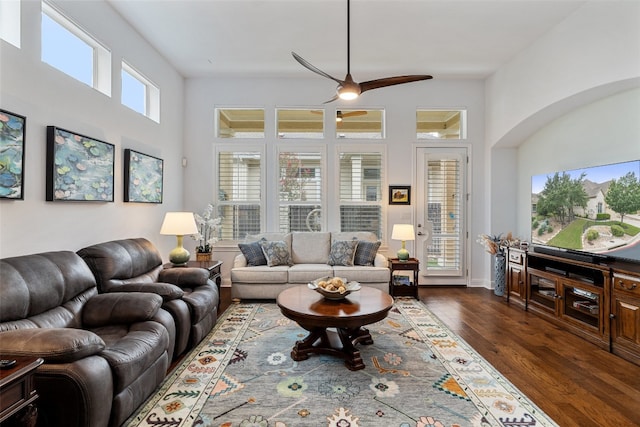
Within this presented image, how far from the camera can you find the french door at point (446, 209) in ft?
17.9

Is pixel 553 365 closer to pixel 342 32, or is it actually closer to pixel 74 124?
pixel 342 32

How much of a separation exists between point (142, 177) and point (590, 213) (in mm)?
5130

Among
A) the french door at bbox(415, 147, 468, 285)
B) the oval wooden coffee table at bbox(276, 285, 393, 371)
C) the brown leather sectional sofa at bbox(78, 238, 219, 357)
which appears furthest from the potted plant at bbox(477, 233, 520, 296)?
the brown leather sectional sofa at bbox(78, 238, 219, 357)

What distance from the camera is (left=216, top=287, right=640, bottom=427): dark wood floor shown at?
6.84 feet

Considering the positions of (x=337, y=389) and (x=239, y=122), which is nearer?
(x=337, y=389)

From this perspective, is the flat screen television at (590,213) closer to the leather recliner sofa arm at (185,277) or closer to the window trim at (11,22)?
the leather recliner sofa arm at (185,277)

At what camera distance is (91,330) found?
2320 millimetres

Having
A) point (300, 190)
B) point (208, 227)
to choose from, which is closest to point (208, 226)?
point (208, 227)

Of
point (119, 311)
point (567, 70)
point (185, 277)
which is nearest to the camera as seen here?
point (119, 311)

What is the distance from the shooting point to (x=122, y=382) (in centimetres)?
181

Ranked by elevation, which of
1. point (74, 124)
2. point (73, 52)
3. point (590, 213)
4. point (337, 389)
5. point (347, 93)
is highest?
point (73, 52)

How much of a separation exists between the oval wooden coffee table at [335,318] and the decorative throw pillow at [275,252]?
1.50 metres

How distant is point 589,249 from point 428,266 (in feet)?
7.78

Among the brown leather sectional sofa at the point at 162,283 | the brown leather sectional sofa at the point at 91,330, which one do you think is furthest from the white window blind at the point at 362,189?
the brown leather sectional sofa at the point at 91,330
